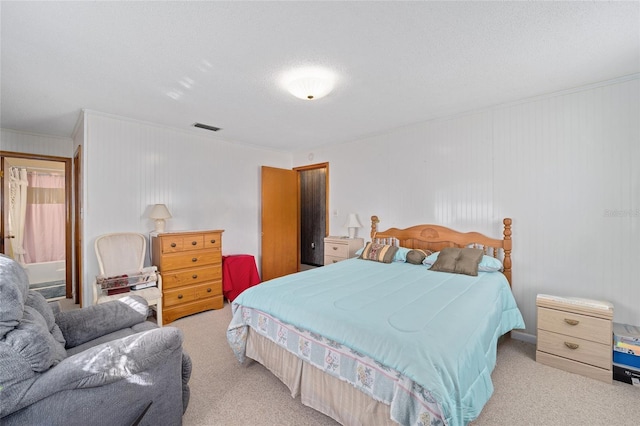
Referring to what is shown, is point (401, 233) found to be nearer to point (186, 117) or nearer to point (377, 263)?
point (377, 263)

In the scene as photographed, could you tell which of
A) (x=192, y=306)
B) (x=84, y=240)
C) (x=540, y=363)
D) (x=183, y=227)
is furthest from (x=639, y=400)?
(x=84, y=240)

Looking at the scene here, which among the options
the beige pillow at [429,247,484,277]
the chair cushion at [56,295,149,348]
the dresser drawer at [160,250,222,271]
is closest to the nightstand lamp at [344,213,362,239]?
the beige pillow at [429,247,484,277]

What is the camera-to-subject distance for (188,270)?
12.0ft

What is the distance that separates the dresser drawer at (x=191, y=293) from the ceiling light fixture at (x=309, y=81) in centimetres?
281

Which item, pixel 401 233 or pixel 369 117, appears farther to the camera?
pixel 401 233

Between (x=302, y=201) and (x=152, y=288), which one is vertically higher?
(x=302, y=201)

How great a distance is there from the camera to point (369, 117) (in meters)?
3.54

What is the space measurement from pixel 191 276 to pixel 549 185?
4301 millimetres

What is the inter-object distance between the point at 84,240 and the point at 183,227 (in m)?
1.13

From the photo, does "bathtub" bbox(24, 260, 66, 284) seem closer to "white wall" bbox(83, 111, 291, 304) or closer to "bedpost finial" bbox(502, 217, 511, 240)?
"white wall" bbox(83, 111, 291, 304)

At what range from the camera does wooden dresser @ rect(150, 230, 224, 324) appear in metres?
3.47

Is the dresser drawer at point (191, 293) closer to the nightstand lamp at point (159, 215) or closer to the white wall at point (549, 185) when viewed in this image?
the nightstand lamp at point (159, 215)

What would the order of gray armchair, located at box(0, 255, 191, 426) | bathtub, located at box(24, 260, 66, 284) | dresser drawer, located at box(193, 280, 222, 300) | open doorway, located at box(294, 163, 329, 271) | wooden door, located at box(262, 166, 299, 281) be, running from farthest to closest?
open doorway, located at box(294, 163, 329, 271) → bathtub, located at box(24, 260, 66, 284) → wooden door, located at box(262, 166, 299, 281) → dresser drawer, located at box(193, 280, 222, 300) → gray armchair, located at box(0, 255, 191, 426)

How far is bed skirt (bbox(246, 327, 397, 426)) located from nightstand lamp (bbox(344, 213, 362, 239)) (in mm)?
2403
